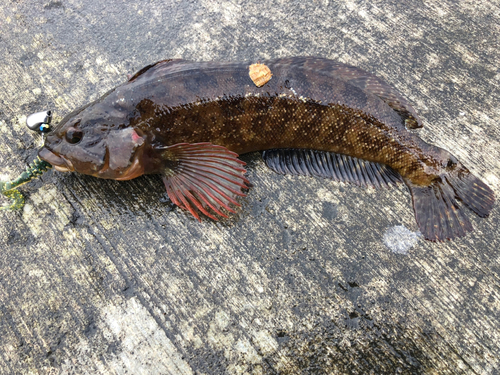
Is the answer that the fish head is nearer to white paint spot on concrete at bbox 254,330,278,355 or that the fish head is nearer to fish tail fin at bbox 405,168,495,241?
white paint spot on concrete at bbox 254,330,278,355

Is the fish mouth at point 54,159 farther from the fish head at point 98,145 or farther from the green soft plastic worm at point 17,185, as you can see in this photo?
the green soft plastic worm at point 17,185

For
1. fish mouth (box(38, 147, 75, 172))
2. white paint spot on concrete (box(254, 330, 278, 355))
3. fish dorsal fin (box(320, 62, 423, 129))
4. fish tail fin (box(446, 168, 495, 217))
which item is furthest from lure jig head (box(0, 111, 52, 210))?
fish tail fin (box(446, 168, 495, 217))

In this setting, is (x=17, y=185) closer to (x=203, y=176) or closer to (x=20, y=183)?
(x=20, y=183)

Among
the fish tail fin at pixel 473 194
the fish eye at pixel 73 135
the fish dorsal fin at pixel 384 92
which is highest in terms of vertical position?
the fish dorsal fin at pixel 384 92

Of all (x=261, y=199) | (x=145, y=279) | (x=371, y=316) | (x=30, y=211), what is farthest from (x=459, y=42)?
(x=30, y=211)

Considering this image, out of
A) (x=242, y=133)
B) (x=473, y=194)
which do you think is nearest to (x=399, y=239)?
(x=473, y=194)

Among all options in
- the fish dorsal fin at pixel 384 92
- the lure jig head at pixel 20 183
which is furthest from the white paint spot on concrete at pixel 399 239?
the lure jig head at pixel 20 183

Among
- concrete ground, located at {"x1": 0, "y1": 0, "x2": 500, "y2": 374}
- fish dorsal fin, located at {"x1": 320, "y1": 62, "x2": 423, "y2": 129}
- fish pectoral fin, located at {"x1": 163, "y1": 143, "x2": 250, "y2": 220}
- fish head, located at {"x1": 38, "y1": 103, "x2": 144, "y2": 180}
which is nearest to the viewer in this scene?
concrete ground, located at {"x1": 0, "y1": 0, "x2": 500, "y2": 374}

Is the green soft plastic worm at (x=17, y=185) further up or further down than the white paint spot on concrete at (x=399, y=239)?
further up
